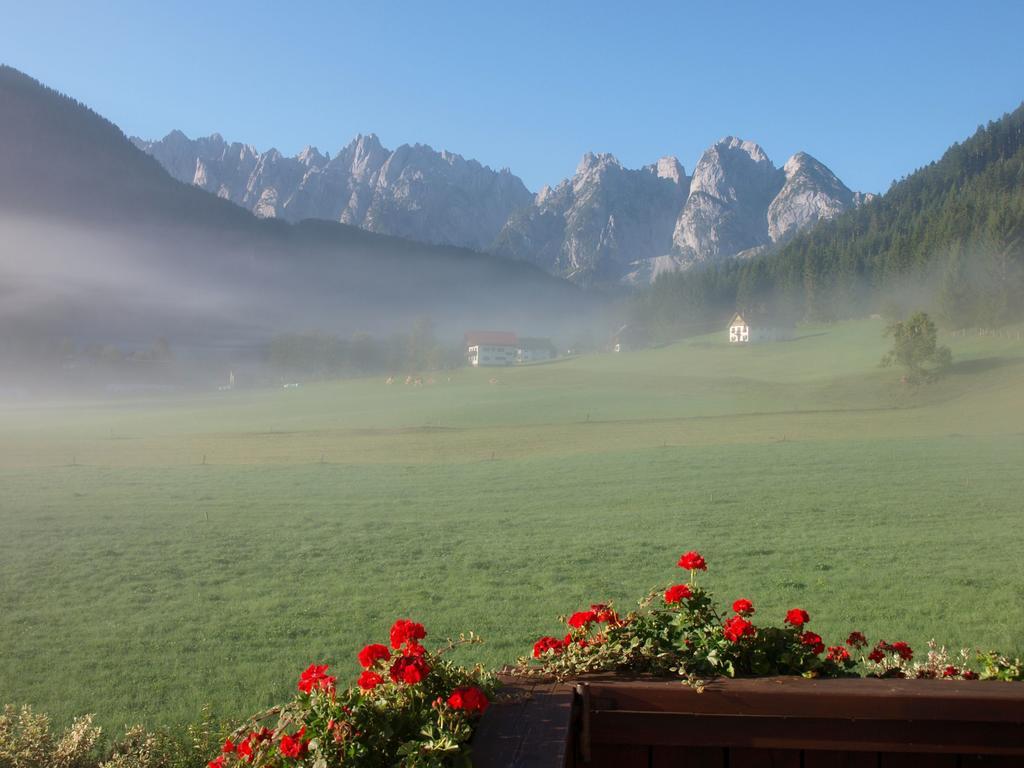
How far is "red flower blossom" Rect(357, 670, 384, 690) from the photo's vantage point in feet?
8.72

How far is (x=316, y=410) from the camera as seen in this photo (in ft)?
206

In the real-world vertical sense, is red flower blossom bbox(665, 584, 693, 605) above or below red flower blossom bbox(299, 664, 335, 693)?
above

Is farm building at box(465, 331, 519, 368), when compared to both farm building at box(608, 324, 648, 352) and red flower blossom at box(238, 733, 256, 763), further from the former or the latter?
red flower blossom at box(238, 733, 256, 763)

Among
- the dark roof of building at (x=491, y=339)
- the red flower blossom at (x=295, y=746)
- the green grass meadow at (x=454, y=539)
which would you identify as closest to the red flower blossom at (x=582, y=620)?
the red flower blossom at (x=295, y=746)

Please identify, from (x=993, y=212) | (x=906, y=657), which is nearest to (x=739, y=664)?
(x=906, y=657)

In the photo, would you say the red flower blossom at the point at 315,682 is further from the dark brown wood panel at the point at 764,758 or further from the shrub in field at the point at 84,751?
the dark brown wood panel at the point at 764,758

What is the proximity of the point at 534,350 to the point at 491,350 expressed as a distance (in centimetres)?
924

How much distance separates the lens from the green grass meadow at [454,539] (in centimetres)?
941

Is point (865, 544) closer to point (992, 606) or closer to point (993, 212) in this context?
point (992, 606)

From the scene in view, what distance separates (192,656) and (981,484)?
21.1 meters

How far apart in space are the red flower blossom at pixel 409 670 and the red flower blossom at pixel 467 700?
14 cm

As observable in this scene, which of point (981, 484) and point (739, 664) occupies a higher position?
point (739, 664)

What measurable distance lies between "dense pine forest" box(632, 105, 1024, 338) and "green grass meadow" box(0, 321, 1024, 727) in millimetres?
26438

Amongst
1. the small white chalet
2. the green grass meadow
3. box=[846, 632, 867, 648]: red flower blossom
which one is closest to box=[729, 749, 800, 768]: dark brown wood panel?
box=[846, 632, 867, 648]: red flower blossom
